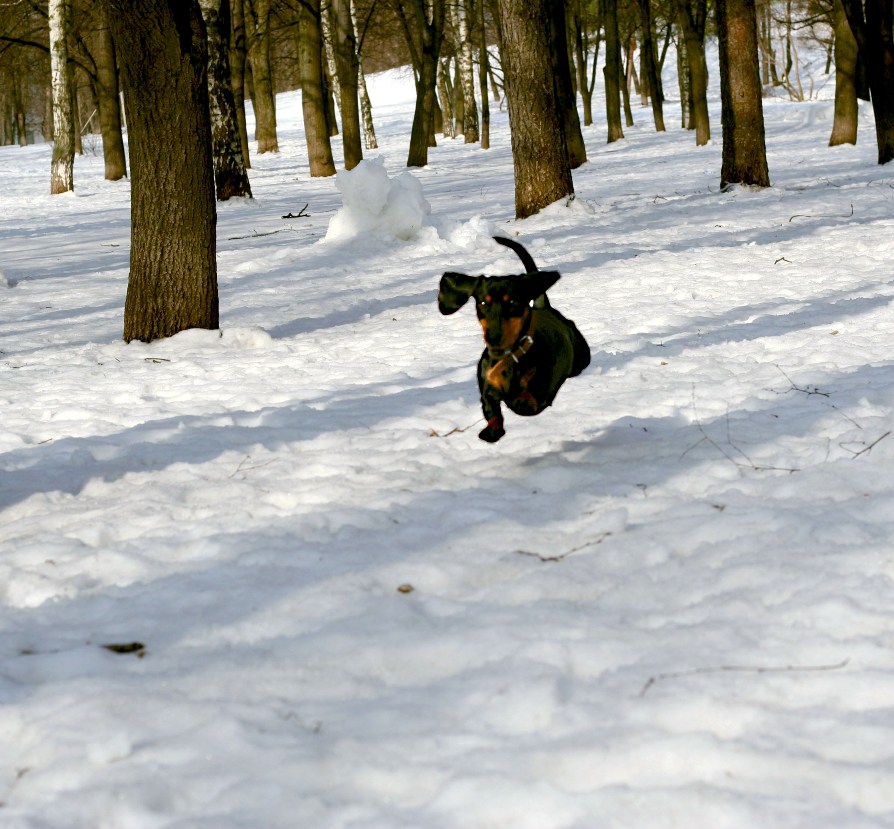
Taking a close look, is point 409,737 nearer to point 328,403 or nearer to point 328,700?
point 328,700

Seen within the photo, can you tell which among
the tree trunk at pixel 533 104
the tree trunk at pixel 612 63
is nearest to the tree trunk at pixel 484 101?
the tree trunk at pixel 612 63

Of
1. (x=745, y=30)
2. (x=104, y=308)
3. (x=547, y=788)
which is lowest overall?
(x=547, y=788)

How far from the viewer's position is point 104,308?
9273mm

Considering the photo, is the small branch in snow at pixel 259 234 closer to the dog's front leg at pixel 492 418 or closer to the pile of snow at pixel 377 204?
the pile of snow at pixel 377 204

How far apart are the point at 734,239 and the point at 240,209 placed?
27.9ft

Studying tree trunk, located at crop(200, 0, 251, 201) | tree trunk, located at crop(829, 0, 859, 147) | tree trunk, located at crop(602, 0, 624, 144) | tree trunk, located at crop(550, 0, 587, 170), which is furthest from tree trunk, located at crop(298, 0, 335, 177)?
tree trunk, located at crop(829, 0, 859, 147)

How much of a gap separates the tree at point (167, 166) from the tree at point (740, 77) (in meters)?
7.13

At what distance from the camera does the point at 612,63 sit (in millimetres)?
25156

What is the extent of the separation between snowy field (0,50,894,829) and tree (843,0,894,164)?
8.28 meters

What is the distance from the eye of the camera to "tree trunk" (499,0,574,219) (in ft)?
37.2

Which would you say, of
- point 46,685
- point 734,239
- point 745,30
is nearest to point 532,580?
point 46,685

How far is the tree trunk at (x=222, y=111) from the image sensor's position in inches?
629

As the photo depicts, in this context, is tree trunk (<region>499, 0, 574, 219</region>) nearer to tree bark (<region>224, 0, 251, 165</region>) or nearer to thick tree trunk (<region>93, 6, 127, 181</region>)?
thick tree trunk (<region>93, 6, 127, 181</region>)

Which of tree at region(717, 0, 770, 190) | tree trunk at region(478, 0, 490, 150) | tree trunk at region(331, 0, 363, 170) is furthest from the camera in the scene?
tree trunk at region(478, 0, 490, 150)
